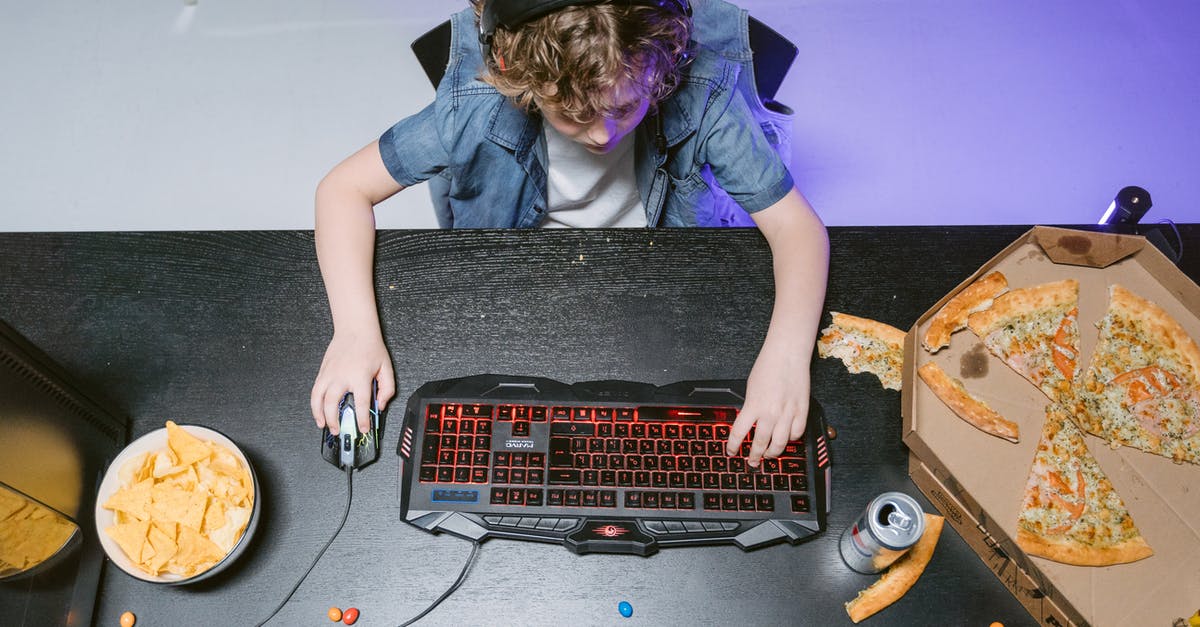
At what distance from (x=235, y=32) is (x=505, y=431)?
1614 millimetres

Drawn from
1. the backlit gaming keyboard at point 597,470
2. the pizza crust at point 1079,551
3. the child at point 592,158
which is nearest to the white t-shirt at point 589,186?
the child at point 592,158

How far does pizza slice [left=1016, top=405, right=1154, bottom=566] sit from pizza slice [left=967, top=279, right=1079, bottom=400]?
0.17ft

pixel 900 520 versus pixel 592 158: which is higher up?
pixel 592 158

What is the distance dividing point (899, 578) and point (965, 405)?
0.20 metres

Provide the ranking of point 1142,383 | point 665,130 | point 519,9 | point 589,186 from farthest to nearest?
point 589,186 → point 665,130 → point 1142,383 → point 519,9

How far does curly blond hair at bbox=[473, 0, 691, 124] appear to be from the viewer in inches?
27.9

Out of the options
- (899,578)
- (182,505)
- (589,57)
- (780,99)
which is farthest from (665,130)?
(780,99)

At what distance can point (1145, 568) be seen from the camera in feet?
2.31

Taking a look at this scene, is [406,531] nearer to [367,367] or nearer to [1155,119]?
[367,367]

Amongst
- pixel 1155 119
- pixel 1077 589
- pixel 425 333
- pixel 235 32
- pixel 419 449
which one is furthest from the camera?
pixel 235 32

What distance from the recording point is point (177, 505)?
0.72 m

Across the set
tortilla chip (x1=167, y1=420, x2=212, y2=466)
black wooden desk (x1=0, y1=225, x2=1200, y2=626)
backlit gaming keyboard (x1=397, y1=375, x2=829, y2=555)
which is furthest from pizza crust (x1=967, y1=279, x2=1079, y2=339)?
tortilla chip (x1=167, y1=420, x2=212, y2=466)

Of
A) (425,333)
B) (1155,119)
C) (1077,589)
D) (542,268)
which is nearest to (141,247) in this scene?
(425,333)

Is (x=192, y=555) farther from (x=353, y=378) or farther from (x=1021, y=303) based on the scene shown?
(x=1021, y=303)
